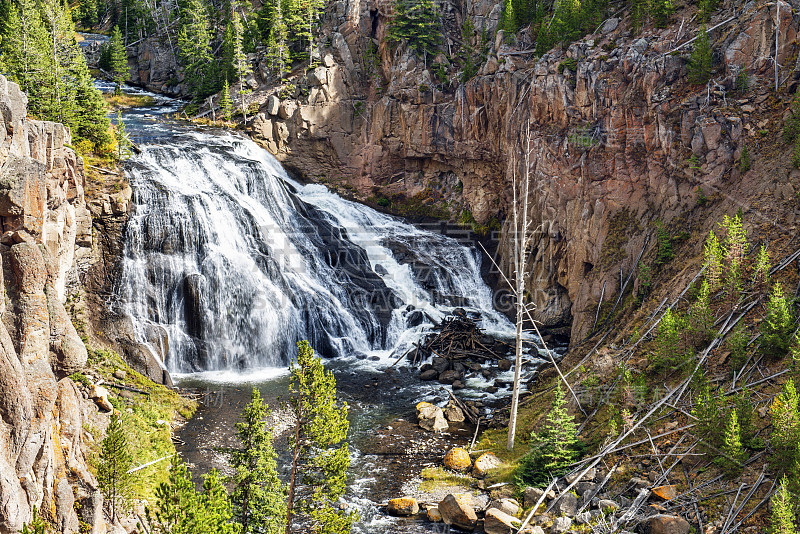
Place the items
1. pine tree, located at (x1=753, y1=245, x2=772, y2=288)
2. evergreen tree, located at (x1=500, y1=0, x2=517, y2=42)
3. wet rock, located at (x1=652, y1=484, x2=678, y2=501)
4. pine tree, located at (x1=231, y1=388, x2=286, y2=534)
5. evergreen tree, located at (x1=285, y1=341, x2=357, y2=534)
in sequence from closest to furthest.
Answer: pine tree, located at (x1=231, y1=388, x2=286, y2=534) → evergreen tree, located at (x1=285, y1=341, x2=357, y2=534) → wet rock, located at (x1=652, y1=484, x2=678, y2=501) → pine tree, located at (x1=753, y1=245, x2=772, y2=288) → evergreen tree, located at (x1=500, y1=0, x2=517, y2=42)

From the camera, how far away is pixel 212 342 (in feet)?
97.9

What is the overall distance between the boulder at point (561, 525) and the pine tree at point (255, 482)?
22.7 ft

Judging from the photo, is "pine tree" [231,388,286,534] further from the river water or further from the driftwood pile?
the driftwood pile

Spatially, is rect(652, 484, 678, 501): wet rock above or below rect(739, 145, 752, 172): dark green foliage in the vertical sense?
below

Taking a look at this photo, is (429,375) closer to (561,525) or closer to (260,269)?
(260,269)

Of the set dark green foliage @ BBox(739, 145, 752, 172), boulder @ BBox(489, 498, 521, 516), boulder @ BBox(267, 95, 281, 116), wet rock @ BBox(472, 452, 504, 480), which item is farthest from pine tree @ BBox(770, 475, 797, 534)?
boulder @ BBox(267, 95, 281, 116)

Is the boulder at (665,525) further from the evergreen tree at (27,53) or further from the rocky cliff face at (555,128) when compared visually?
the evergreen tree at (27,53)

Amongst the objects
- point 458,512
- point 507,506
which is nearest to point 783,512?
point 507,506

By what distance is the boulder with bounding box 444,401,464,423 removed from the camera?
24219 mm

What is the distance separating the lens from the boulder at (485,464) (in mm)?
19719

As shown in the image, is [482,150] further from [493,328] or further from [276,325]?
[276,325]

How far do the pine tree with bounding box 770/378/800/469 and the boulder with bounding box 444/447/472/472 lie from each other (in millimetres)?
9149

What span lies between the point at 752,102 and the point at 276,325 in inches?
940

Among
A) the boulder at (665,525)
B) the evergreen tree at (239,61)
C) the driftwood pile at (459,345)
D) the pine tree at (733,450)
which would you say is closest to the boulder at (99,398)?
the driftwood pile at (459,345)
